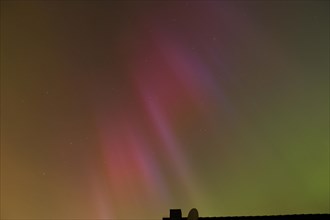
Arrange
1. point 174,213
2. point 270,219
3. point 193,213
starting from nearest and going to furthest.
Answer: point 193,213 → point 174,213 → point 270,219

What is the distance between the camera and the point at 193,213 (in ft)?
20.8

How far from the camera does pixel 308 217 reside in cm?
1259

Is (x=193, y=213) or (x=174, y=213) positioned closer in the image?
(x=193, y=213)

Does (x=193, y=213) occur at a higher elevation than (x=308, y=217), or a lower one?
higher

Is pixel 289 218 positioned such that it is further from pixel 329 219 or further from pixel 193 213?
pixel 193 213

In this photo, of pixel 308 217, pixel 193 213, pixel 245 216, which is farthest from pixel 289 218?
pixel 193 213

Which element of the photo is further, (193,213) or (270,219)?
(270,219)

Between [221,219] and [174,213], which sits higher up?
[174,213]

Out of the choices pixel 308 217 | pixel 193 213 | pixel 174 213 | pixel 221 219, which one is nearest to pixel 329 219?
pixel 308 217

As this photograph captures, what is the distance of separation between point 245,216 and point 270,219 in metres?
0.76

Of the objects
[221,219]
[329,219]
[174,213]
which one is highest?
[174,213]

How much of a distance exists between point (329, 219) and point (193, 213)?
26.1 ft

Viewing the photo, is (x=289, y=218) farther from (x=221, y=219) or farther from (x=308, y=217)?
(x=221, y=219)

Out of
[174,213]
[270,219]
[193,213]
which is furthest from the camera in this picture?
[270,219]
